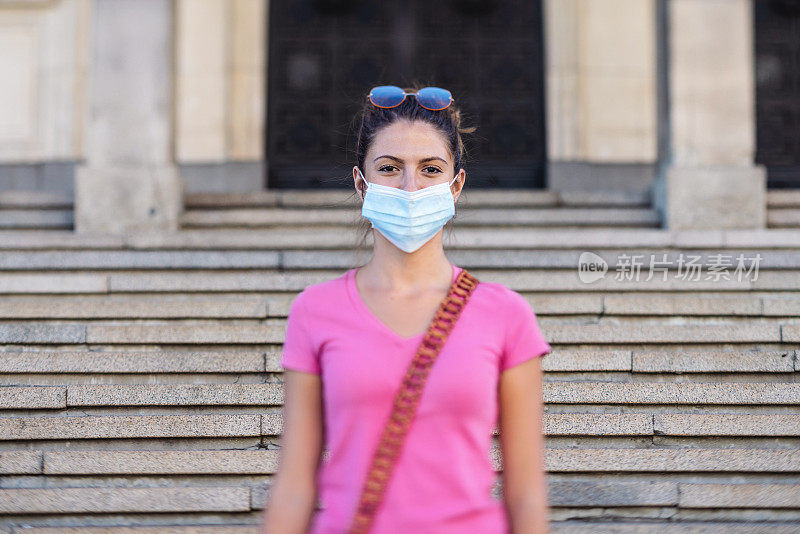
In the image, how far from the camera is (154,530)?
13.9 feet

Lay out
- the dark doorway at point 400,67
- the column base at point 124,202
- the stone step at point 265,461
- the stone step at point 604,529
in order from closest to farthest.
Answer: the stone step at point 604,529
the stone step at point 265,461
the column base at point 124,202
the dark doorway at point 400,67

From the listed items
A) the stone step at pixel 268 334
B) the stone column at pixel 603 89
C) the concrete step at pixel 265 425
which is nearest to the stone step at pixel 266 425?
the concrete step at pixel 265 425

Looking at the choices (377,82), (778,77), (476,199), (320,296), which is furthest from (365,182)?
(778,77)

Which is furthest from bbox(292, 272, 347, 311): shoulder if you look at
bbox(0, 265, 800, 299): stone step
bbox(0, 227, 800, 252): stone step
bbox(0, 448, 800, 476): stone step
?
bbox(0, 227, 800, 252): stone step

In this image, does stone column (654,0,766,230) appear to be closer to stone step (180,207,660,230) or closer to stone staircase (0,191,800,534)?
stone step (180,207,660,230)

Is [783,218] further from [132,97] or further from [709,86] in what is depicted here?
[132,97]

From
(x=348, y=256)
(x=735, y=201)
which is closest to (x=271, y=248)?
(x=348, y=256)

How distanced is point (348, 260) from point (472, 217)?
1.68 m

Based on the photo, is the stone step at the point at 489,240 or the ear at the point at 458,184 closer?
the ear at the point at 458,184

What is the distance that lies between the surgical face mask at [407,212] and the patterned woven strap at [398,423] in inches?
10.9

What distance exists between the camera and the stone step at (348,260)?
7.28 m

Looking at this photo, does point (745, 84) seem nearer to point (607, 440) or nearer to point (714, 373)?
point (714, 373)

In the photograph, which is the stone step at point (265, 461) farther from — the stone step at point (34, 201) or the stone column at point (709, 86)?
the stone step at point (34, 201)

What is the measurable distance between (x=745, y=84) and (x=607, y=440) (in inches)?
218
